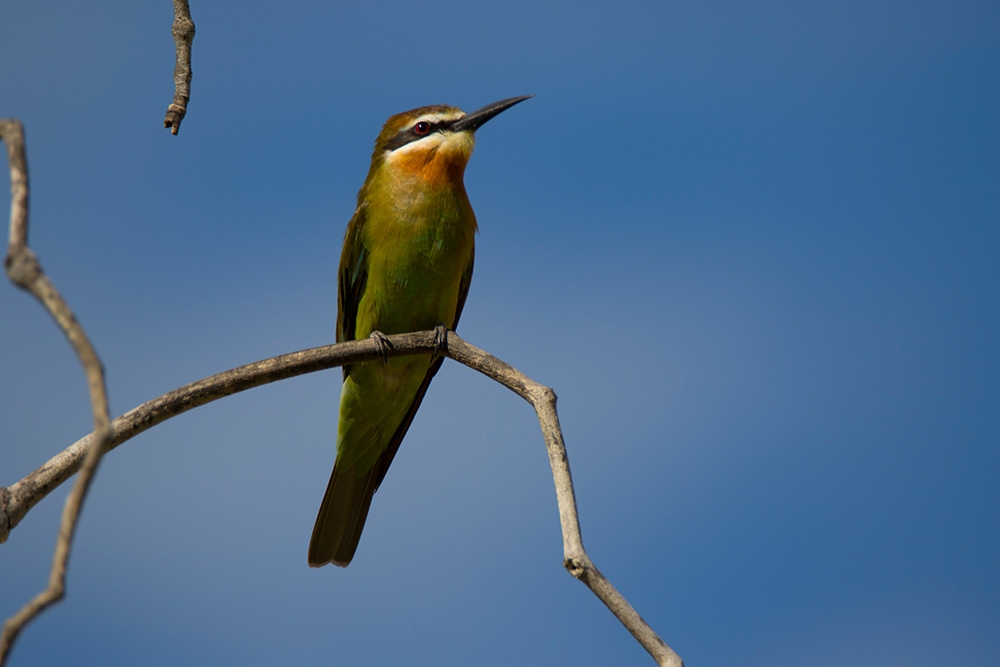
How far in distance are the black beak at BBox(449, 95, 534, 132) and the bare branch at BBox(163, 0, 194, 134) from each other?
7.22ft

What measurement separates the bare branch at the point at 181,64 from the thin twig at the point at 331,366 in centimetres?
71

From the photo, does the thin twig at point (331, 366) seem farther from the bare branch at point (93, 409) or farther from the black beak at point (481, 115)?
the black beak at point (481, 115)

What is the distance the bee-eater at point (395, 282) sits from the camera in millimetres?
4297

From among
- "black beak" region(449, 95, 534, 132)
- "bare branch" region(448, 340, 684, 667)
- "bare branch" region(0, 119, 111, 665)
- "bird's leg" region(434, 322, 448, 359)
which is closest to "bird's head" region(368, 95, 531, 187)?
"black beak" region(449, 95, 534, 132)

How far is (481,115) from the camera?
182 inches

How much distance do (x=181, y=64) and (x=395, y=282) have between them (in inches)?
77.3

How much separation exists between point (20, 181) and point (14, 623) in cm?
64

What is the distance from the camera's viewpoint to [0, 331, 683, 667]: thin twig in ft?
6.04

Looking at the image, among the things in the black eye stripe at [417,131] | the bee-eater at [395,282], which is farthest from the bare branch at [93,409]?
the black eye stripe at [417,131]

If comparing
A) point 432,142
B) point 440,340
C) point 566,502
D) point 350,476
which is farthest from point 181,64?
point 350,476

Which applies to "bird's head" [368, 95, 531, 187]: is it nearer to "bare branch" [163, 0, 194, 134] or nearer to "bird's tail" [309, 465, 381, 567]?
"bird's tail" [309, 465, 381, 567]

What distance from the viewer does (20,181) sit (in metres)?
1.39

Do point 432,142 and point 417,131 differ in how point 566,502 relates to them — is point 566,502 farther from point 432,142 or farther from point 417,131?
point 417,131

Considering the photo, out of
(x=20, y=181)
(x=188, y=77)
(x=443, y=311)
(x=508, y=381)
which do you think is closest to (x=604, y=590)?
(x=508, y=381)
